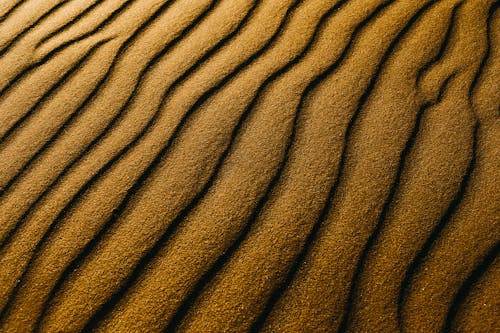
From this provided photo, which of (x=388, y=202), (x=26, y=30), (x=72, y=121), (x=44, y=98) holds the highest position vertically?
(x=26, y=30)

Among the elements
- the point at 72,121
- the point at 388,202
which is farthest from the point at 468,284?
the point at 72,121

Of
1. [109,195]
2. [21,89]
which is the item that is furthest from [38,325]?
[21,89]

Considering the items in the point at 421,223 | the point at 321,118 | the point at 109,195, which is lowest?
the point at 421,223

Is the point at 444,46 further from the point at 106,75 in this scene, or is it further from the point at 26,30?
the point at 26,30

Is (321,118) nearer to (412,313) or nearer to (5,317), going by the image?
(412,313)

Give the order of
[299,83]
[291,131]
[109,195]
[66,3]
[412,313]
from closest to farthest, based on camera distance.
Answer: [412,313]
[109,195]
[291,131]
[299,83]
[66,3]

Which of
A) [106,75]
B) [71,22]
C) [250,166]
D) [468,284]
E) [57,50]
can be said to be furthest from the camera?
[71,22]

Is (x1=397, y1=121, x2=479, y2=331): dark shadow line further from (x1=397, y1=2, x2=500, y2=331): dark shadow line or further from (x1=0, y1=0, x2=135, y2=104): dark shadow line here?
(x1=0, y1=0, x2=135, y2=104): dark shadow line

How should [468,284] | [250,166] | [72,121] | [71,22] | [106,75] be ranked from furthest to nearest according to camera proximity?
[71,22] → [106,75] → [72,121] → [250,166] → [468,284]

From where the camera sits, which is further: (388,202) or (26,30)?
(26,30)
